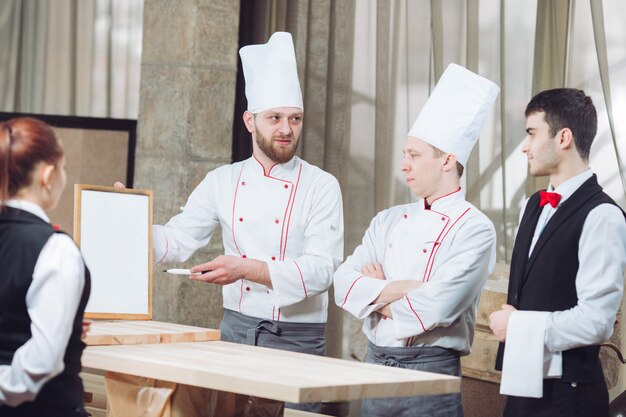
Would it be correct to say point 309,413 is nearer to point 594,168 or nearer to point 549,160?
point 549,160

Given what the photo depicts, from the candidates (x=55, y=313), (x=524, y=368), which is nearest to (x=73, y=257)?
(x=55, y=313)

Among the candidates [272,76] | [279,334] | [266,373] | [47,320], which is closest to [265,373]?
[266,373]

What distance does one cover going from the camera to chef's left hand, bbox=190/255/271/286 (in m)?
3.25

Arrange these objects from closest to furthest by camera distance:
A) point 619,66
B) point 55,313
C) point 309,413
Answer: point 55,313
point 309,413
point 619,66

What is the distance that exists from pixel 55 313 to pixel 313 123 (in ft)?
11.3

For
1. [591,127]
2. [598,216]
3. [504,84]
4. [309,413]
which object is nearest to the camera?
[598,216]

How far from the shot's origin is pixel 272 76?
3656 mm

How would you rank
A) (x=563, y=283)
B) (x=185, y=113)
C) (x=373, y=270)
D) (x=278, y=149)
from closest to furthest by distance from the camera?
(x=563, y=283) → (x=373, y=270) → (x=278, y=149) → (x=185, y=113)

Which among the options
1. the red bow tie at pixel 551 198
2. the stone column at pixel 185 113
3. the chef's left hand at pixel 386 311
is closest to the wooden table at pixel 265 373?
the chef's left hand at pixel 386 311

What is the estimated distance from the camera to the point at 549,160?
9.29 feet

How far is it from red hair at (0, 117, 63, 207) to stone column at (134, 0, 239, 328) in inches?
109

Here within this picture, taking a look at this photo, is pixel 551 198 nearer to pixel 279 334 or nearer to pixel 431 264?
pixel 431 264

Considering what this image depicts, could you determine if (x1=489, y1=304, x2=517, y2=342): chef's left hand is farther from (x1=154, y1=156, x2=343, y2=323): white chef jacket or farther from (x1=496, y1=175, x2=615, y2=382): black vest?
(x1=154, y1=156, x2=343, y2=323): white chef jacket

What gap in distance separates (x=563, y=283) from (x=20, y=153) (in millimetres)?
1429
